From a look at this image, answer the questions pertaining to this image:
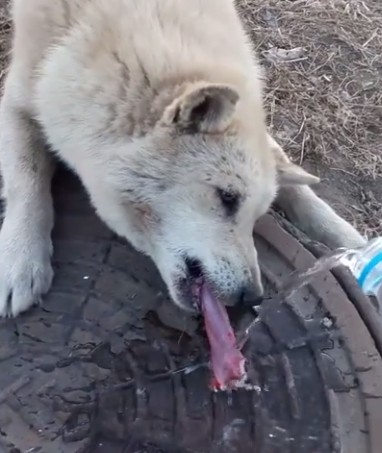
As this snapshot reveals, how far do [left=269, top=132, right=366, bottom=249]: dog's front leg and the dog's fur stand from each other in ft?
1.14

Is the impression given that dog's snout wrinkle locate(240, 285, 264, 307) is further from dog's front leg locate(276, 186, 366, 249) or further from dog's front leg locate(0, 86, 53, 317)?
dog's front leg locate(276, 186, 366, 249)

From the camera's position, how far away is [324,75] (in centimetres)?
421

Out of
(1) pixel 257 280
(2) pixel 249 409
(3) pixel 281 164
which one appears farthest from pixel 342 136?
(2) pixel 249 409

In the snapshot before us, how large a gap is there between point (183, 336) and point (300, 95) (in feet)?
6.63

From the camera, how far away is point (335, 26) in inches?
176

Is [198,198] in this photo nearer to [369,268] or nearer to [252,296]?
[252,296]

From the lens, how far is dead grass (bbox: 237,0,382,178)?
389 cm

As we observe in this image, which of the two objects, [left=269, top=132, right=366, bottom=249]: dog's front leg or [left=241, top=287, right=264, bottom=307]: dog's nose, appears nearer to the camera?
[left=241, top=287, right=264, bottom=307]: dog's nose

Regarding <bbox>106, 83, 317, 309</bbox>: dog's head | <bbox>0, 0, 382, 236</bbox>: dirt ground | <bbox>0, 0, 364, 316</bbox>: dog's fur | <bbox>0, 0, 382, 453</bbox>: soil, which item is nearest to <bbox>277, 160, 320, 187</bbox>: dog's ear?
<bbox>0, 0, 364, 316</bbox>: dog's fur

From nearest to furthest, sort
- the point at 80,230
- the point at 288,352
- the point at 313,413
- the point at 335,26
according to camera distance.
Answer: the point at 313,413, the point at 288,352, the point at 80,230, the point at 335,26

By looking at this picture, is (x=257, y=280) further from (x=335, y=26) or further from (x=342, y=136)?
(x=335, y=26)

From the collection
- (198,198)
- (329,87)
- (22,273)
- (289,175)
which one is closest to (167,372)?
(198,198)

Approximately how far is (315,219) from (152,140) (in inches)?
39.1

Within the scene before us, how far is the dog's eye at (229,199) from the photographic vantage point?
8.00 ft
